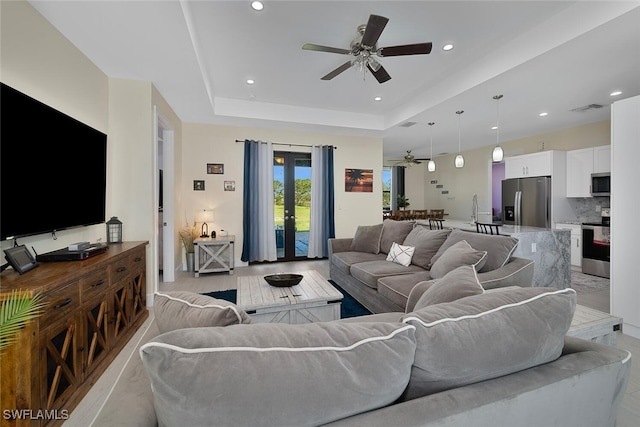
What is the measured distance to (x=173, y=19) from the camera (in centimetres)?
238

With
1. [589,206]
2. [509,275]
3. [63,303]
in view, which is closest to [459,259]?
[509,275]

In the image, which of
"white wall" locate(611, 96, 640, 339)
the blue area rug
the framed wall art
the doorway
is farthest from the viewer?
the framed wall art

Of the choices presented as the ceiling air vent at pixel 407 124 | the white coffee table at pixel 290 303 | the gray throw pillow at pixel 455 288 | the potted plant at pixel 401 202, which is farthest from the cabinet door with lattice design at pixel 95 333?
the potted plant at pixel 401 202

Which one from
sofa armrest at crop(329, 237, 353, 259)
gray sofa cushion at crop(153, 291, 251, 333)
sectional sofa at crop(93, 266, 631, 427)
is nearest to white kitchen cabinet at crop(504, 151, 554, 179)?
sofa armrest at crop(329, 237, 353, 259)

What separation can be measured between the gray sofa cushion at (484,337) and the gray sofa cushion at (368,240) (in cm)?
324

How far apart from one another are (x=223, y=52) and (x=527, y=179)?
236 inches

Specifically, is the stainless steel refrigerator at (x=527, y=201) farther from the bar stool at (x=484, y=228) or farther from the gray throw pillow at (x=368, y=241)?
the gray throw pillow at (x=368, y=241)

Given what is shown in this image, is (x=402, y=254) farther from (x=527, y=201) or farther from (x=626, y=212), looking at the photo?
(x=527, y=201)

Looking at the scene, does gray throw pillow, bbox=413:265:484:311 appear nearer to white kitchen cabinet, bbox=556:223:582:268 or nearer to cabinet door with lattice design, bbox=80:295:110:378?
cabinet door with lattice design, bbox=80:295:110:378

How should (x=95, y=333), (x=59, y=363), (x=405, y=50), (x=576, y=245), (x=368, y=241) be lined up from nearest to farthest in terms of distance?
(x=59, y=363), (x=95, y=333), (x=405, y=50), (x=368, y=241), (x=576, y=245)

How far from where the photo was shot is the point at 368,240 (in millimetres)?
4285

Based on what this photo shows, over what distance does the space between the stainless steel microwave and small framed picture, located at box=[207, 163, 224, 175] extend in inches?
261

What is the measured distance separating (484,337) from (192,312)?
35.4 inches

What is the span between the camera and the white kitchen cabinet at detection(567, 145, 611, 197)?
16.2 ft
